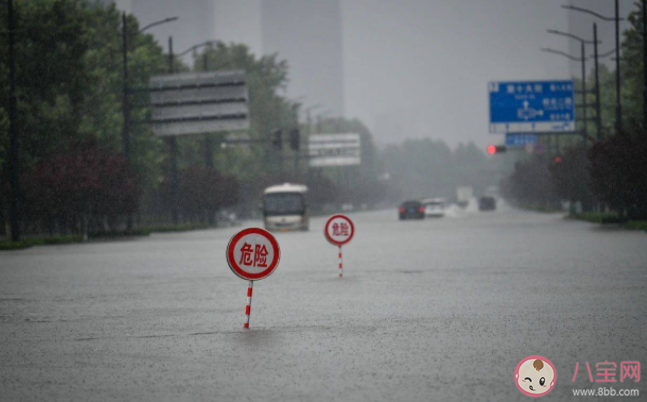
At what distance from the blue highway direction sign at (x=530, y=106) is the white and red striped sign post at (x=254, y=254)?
148 feet

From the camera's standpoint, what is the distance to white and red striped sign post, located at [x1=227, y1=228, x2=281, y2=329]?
1328 cm

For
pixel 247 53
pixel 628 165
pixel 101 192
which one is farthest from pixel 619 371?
pixel 247 53

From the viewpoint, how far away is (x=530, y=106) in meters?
57.6

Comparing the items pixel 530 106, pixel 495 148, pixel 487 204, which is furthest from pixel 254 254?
pixel 487 204

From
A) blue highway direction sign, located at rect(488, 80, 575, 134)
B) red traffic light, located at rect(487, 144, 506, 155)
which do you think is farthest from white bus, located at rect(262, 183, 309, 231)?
red traffic light, located at rect(487, 144, 506, 155)

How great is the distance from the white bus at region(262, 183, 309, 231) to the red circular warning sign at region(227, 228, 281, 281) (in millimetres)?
46547

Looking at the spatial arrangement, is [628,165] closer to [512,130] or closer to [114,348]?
[512,130]

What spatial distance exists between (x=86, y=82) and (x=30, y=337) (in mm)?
47472

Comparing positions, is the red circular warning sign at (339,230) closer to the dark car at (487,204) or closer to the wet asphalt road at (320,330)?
the wet asphalt road at (320,330)

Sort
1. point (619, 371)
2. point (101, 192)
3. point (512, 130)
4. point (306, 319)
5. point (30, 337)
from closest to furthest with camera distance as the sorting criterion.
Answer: point (619, 371)
point (30, 337)
point (306, 319)
point (101, 192)
point (512, 130)

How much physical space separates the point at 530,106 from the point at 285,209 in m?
14.6

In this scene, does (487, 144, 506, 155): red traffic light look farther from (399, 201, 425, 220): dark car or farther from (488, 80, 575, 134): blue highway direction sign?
(399, 201, 425, 220): dark car

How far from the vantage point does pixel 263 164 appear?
12269 centimetres

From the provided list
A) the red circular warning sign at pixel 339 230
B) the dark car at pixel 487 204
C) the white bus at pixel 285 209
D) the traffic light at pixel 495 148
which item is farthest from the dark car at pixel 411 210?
the red circular warning sign at pixel 339 230
